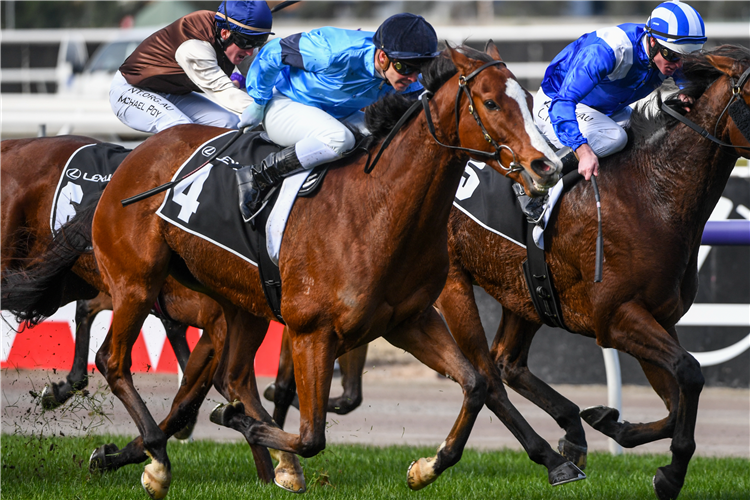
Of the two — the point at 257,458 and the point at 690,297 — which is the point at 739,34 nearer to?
the point at 690,297

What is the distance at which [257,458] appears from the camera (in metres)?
4.95

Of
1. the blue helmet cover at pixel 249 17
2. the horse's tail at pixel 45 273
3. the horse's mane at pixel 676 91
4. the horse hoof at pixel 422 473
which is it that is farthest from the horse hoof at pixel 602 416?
the horse's tail at pixel 45 273

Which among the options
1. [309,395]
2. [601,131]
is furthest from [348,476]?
[601,131]

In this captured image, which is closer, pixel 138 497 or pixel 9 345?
pixel 138 497

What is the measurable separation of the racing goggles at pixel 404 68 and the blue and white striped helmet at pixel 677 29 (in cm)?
119

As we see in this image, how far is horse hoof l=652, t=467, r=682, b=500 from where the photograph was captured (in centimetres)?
429

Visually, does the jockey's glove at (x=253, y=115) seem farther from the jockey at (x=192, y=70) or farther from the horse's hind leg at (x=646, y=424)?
the horse's hind leg at (x=646, y=424)

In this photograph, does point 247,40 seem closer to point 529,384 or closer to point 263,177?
point 263,177

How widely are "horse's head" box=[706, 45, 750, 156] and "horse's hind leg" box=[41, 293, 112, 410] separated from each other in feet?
12.3

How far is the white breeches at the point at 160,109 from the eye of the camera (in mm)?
5625

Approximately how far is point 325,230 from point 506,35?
26.6ft

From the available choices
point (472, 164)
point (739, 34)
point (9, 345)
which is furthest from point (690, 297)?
point (739, 34)

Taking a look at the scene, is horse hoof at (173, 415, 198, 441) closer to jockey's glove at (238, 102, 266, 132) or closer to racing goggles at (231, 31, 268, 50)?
jockey's glove at (238, 102, 266, 132)

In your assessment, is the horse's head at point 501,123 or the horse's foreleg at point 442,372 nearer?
the horse's head at point 501,123
